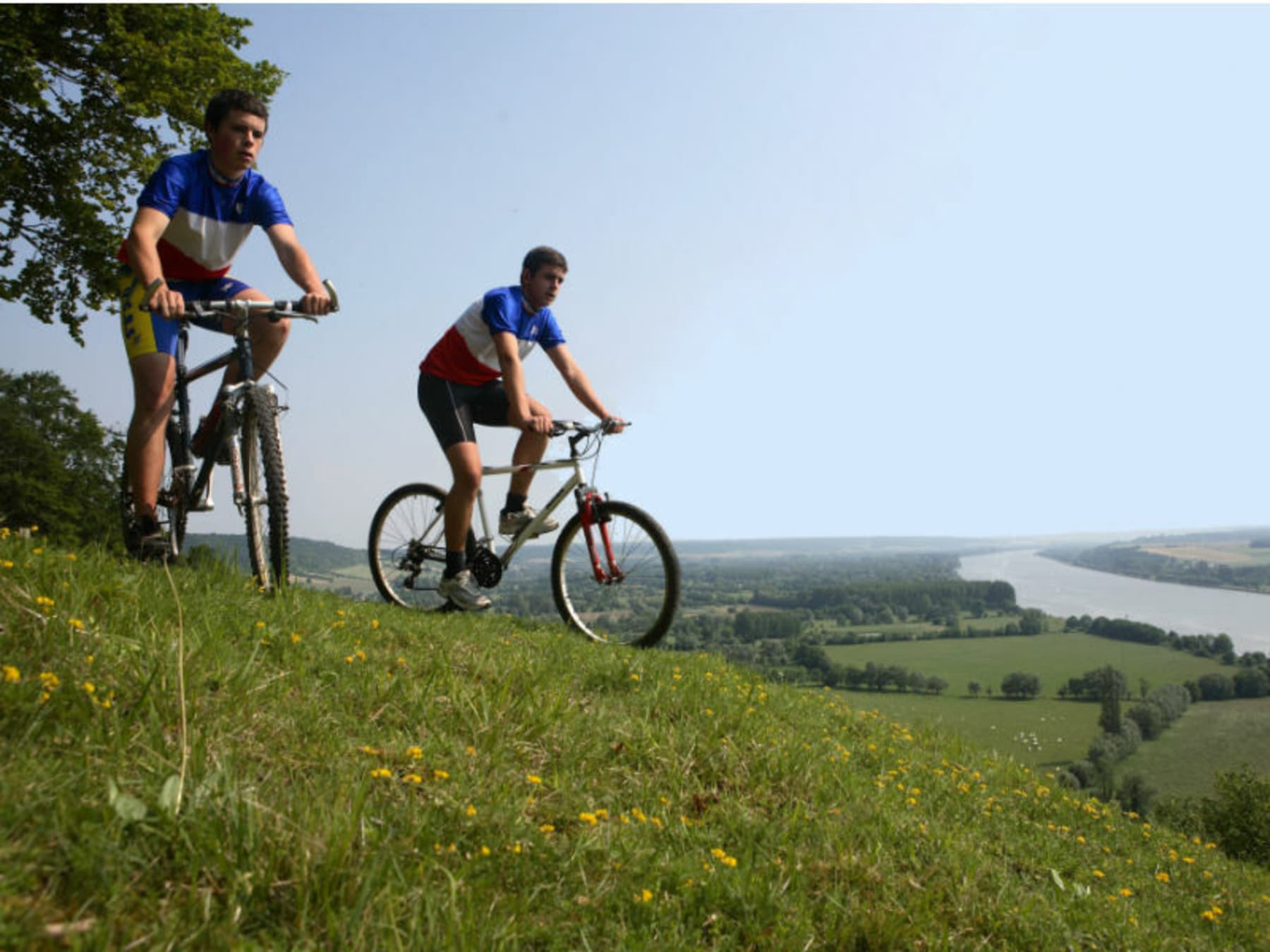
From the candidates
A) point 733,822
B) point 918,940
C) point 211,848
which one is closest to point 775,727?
point 733,822

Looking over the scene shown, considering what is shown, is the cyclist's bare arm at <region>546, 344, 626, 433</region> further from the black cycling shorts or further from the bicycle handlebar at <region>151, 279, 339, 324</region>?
the bicycle handlebar at <region>151, 279, 339, 324</region>

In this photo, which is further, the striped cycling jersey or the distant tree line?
the distant tree line

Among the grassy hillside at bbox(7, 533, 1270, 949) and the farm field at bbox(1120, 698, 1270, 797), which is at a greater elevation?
the grassy hillside at bbox(7, 533, 1270, 949)

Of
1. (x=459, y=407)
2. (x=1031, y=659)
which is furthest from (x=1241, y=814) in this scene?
(x=1031, y=659)

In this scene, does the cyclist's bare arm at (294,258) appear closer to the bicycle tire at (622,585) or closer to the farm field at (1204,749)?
the bicycle tire at (622,585)

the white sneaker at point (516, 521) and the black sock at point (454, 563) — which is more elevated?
the white sneaker at point (516, 521)

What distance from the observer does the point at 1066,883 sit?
3.70 meters

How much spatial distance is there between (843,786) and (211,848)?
2754 mm

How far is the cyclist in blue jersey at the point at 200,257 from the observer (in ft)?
13.8

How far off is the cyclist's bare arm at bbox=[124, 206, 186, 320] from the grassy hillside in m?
1.29

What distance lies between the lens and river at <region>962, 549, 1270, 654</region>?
4099 inches

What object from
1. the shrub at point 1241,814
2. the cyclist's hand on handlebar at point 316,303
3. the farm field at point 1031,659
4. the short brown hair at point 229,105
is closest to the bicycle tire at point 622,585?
the cyclist's hand on handlebar at point 316,303

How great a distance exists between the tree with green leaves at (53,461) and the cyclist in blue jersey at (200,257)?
20.8m

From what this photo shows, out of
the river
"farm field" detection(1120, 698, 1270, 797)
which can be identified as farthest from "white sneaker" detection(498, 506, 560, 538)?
the river
